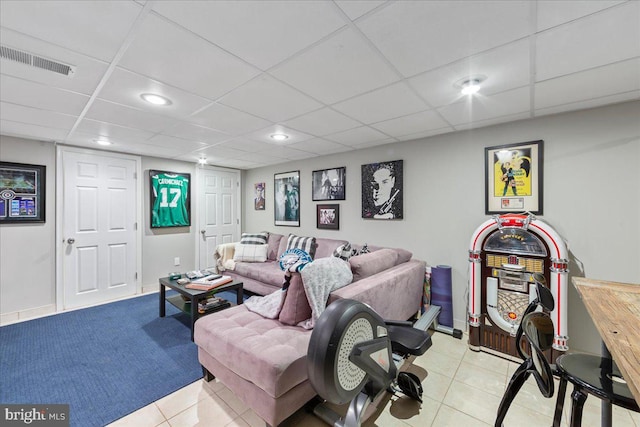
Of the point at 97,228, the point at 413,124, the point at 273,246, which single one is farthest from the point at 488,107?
the point at 97,228

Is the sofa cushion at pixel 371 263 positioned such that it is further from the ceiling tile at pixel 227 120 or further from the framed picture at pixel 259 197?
the framed picture at pixel 259 197

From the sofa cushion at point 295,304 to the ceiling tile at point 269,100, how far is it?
1.43m

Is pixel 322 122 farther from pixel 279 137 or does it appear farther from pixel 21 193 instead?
pixel 21 193

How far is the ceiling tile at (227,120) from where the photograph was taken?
249cm

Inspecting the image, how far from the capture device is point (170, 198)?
4.89 m

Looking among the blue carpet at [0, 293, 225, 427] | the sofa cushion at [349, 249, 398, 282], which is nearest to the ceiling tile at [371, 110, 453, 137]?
the sofa cushion at [349, 249, 398, 282]

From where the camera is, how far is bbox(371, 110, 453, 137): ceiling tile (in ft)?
8.71

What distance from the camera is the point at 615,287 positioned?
1.58 meters

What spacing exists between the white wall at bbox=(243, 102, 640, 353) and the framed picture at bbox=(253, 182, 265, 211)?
259 cm

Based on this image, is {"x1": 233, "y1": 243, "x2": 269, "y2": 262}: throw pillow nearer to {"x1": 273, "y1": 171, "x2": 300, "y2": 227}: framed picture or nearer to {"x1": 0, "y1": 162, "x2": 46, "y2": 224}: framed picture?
{"x1": 273, "y1": 171, "x2": 300, "y2": 227}: framed picture

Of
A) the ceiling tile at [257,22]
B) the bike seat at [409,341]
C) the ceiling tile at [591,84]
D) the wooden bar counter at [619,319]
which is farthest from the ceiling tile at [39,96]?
the ceiling tile at [591,84]

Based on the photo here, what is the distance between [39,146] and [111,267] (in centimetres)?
190

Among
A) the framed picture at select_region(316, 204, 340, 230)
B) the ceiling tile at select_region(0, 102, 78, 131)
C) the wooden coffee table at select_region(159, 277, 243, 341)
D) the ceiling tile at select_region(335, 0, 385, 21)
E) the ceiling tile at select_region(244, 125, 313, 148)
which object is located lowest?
the wooden coffee table at select_region(159, 277, 243, 341)

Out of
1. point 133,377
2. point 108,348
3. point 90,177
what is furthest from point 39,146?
point 133,377
